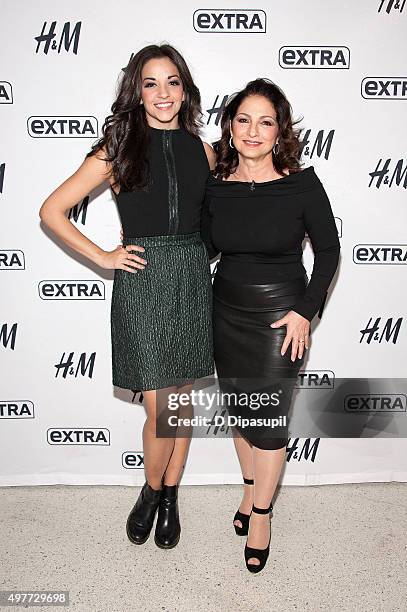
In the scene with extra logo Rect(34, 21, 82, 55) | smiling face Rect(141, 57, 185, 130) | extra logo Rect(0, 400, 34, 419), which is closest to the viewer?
smiling face Rect(141, 57, 185, 130)

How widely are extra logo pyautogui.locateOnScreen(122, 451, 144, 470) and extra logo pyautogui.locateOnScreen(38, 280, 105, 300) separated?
0.84 metres

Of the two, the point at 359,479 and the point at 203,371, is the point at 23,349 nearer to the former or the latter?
the point at 203,371

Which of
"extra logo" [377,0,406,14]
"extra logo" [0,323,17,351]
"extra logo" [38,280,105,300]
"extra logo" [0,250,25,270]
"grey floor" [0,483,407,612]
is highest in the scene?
"extra logo" [377,0,406,14]

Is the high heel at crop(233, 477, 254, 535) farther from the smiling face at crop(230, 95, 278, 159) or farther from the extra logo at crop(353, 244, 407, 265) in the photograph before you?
the smiling face at crop(230, 95, 278, 159)

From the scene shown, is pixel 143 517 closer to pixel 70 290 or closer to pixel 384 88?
pixel 70 290

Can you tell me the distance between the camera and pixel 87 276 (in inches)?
103

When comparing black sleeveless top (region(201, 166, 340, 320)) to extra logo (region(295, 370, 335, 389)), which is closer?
black sleeveless top (region(201, 166, 340, 320))

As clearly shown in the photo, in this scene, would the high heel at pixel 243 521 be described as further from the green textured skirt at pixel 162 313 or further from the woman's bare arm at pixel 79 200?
the woman's bare arm at pixel 79 200

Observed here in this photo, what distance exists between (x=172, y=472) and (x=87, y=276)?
3.21 ft

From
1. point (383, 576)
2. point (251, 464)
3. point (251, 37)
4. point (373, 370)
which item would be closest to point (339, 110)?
point (251, 37)

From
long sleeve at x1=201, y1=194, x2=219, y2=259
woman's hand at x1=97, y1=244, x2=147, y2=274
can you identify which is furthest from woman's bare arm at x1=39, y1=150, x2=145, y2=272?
long sleeve at x1=201, y1=194, x2=219, y2=259

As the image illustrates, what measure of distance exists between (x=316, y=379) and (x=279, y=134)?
4.17ft

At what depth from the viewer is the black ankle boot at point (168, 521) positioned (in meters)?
2.37

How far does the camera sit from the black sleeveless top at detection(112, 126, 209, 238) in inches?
79.7
